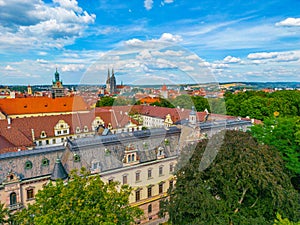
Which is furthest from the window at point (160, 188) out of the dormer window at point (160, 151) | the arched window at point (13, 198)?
the arched window at point (13, 198)

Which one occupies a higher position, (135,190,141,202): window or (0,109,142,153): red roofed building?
(0,109,142,153): red roofed building

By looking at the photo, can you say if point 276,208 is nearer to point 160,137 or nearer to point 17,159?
point 160,137

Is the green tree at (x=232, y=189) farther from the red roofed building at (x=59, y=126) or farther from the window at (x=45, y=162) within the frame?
the red roofed building at (x=59, y=126)

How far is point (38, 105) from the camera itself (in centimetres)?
6341

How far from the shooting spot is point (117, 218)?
1327 cm

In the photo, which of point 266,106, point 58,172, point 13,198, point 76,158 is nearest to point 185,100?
point 76,158

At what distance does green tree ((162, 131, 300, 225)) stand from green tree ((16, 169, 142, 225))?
4.40 metres

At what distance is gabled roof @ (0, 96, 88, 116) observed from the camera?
5897 centimetres

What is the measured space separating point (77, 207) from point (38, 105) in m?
58.4

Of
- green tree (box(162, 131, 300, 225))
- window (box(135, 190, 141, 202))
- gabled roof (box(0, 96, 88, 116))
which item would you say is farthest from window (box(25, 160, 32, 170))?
gabled roof (box(0, 96, 88, 116))

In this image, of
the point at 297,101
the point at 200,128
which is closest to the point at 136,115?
the point at 200,128

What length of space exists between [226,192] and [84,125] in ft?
115

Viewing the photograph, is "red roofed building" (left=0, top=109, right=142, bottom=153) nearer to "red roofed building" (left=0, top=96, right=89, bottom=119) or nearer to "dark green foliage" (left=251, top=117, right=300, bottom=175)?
"red roofed building" (left=0, top=96, right=89, bottom=119)

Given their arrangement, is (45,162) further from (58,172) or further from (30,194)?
(30,194)
